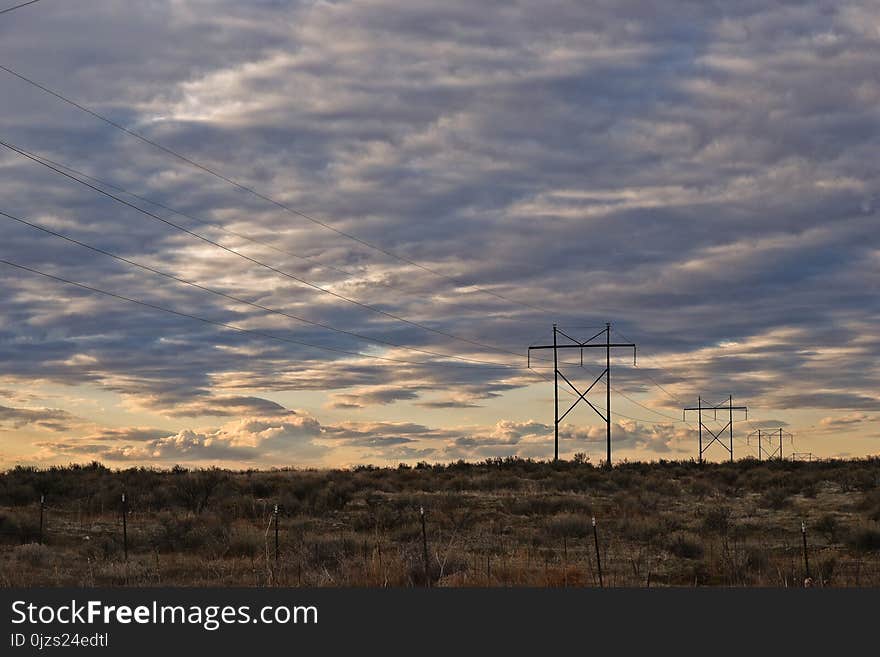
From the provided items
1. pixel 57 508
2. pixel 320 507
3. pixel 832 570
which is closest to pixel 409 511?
pixel 320 507

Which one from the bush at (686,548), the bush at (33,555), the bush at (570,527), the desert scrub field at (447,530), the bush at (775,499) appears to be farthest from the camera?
the bush at (775,499)

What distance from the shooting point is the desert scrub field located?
26234mm

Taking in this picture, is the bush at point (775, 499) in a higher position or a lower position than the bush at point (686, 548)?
higher

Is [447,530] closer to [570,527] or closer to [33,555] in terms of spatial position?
[570,527]

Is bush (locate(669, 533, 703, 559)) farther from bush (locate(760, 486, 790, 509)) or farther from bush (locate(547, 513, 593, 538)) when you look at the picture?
bush (locate(760, 486, 790, 509))

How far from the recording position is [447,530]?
130ft

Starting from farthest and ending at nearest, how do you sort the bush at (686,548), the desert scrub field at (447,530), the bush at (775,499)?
the bush at (775,499) → the bush at (686,548) → the desert scrub field at (447,530)

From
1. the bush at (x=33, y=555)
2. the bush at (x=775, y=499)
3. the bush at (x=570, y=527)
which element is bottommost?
the bush at (x=33, y=555)

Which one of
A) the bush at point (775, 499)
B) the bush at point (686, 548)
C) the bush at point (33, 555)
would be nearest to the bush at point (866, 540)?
the bush at point (686, 548)

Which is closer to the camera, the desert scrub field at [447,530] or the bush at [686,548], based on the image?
the desert scrub field at [447,530]

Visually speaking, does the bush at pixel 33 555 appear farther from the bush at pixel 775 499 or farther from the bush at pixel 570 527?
the bush at pixel 775 499

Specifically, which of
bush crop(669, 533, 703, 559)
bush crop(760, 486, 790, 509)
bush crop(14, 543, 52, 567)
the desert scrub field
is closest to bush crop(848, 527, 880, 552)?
the desert scrub field

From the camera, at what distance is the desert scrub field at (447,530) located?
26234 millimetres

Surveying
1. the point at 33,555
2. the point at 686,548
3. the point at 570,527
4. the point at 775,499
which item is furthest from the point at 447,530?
the point at 775,499
